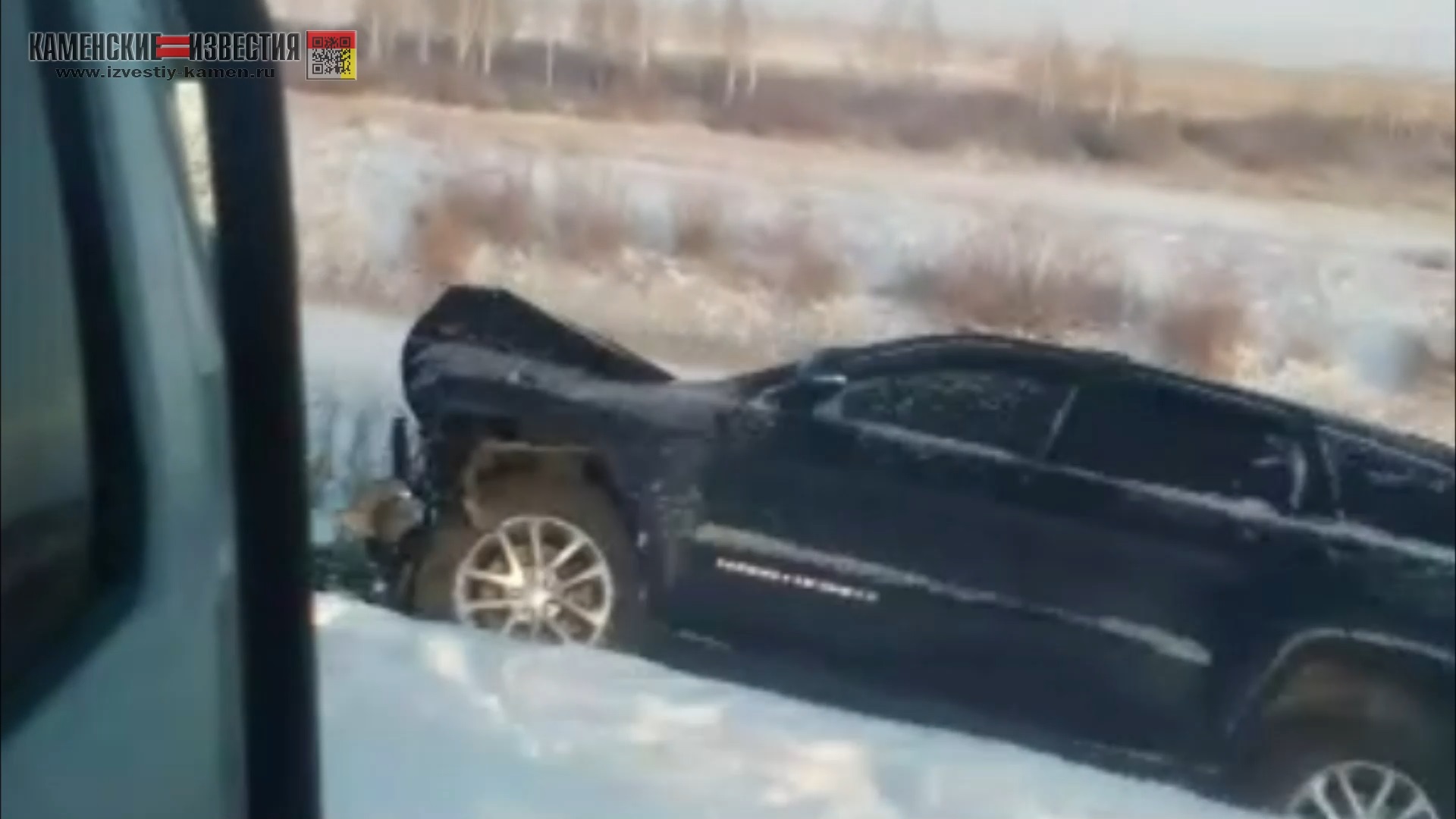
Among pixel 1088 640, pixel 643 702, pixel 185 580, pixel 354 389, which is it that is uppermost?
pixel 185 580

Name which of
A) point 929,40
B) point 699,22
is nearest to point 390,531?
point 699,22

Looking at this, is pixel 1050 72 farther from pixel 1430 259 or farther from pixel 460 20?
pixel 460 20

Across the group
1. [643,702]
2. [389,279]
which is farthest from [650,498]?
[389,279]

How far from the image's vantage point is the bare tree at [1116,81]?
155 cm

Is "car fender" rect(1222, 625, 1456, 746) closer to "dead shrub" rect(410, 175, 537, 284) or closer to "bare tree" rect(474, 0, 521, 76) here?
"dead shrub" rect(410, 175, 537, 284)

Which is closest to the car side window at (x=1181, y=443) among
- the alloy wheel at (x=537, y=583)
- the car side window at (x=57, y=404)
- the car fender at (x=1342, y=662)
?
the car fender at (x=1342, y=662)

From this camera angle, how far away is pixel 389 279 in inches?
71.4

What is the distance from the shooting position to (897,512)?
1666mm

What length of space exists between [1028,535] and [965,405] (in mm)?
111

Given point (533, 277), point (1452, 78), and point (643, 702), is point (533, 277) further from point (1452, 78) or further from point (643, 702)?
point (1452, 78)

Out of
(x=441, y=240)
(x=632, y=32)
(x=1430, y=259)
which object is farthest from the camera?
(x=441, y=240)

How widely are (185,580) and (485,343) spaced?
91 centimetres

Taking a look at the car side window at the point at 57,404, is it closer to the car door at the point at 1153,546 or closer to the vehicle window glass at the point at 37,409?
the vehicle window glass at the point at 37,409

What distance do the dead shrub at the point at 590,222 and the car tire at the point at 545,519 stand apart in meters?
0.20
